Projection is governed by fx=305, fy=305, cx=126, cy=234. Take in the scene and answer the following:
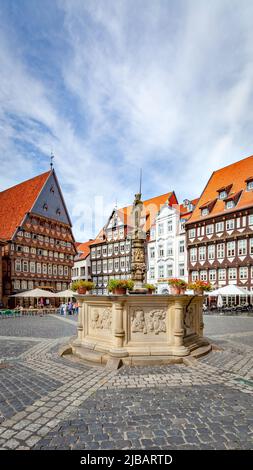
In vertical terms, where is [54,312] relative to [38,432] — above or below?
below

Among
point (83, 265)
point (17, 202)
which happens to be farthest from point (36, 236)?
point (83, 265)

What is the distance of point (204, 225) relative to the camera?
1297 inches

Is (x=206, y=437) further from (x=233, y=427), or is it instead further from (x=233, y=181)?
(x=233, y=181)

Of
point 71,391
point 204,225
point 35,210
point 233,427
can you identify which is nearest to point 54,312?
point 35,210

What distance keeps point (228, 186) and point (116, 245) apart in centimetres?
2170

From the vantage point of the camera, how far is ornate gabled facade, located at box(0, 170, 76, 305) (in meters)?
33.2

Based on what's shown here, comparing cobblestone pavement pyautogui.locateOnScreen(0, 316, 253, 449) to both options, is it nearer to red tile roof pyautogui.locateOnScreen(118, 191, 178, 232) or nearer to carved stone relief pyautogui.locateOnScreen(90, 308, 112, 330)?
carved stone relief pyautogui.locateOnScreen(90, 308, 112, 330)

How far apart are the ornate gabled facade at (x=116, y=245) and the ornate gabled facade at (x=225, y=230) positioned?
9875mm

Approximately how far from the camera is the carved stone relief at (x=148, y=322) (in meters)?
6.65

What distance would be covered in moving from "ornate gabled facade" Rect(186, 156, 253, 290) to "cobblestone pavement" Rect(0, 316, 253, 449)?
2340 cm

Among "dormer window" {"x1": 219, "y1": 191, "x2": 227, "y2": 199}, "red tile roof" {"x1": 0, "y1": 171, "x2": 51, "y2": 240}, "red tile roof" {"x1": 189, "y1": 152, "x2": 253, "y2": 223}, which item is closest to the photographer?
"red tile roof" {"x1": 189, "y1": 152, "x2": 253, "y2": 223}

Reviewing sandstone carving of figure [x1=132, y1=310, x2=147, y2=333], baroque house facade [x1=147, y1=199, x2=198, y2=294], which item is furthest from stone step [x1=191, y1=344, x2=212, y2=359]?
baroque house facade [x1=147, y1=199, x2=198, y2=294]

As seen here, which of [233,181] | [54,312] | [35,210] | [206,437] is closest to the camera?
[206,437]
